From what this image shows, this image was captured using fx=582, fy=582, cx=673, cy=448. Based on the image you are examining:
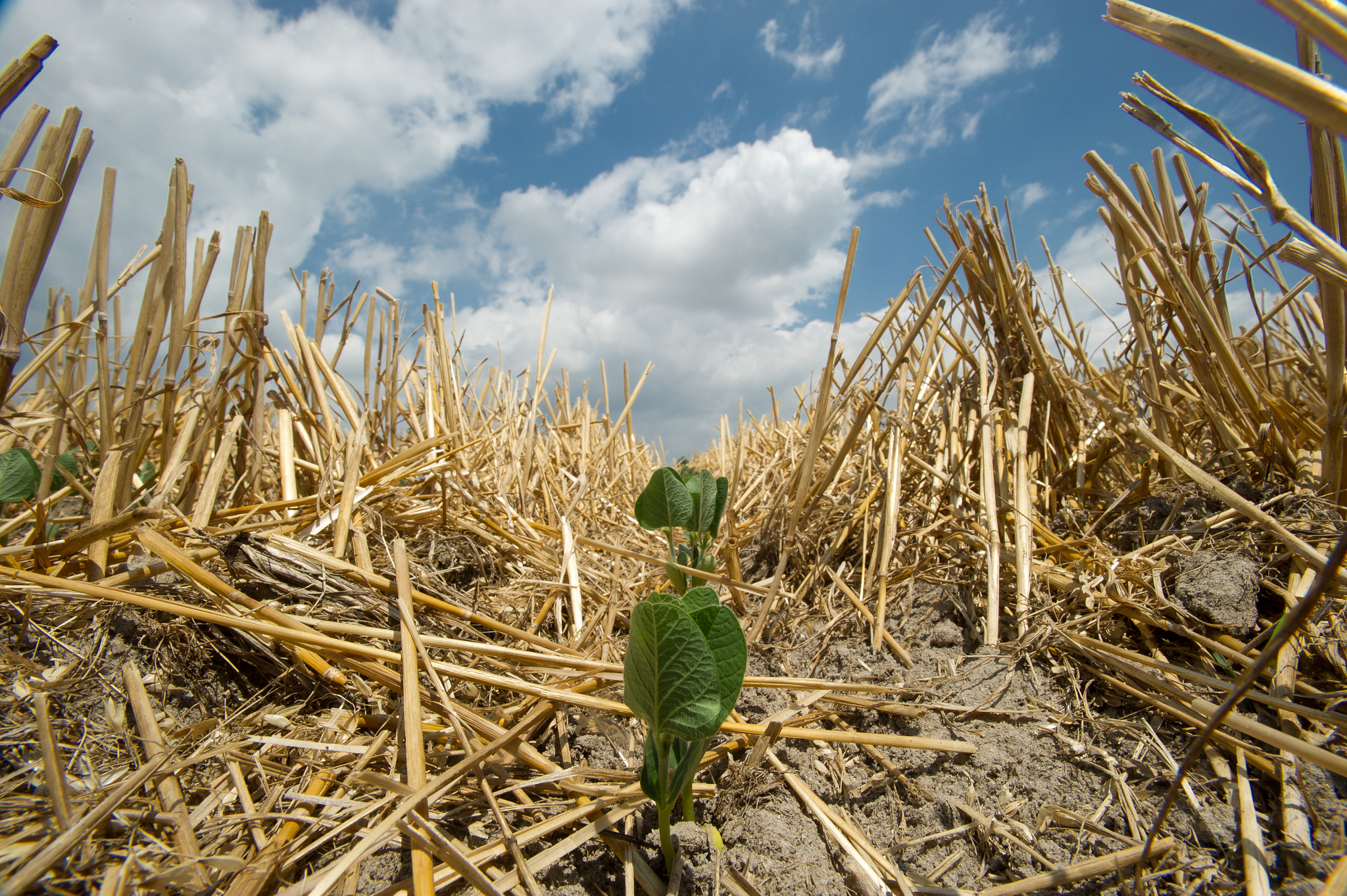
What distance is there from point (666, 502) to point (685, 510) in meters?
0.06

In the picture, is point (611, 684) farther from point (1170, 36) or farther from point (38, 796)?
point (1170, 36)

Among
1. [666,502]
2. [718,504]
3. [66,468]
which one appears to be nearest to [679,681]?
[666,502]

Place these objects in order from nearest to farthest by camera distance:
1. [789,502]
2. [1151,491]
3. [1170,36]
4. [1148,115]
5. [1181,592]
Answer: [1170,36], [1148,115], [1181,592], [1151,491], [789,502]

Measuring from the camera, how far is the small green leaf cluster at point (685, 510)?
4.79 ft

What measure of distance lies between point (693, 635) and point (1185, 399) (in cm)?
143

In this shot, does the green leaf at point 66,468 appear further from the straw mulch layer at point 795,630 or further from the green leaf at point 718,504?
the green leaf at point 718,504

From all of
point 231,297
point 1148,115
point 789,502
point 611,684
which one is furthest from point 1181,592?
point 231,297

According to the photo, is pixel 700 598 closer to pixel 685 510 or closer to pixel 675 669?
pixel 675 669

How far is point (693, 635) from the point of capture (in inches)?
27.6

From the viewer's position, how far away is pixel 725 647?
2.57ft

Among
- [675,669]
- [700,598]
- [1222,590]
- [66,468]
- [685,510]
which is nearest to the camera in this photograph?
[675,669]

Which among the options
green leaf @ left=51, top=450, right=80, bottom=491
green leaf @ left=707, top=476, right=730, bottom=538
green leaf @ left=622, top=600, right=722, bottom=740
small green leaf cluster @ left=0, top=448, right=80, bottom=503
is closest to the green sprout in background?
green leaf @ left=622, top=600, right=722, bottom=740

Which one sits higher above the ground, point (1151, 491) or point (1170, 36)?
point (1170, 36)

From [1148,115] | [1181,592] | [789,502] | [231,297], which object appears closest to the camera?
[1148,115]
